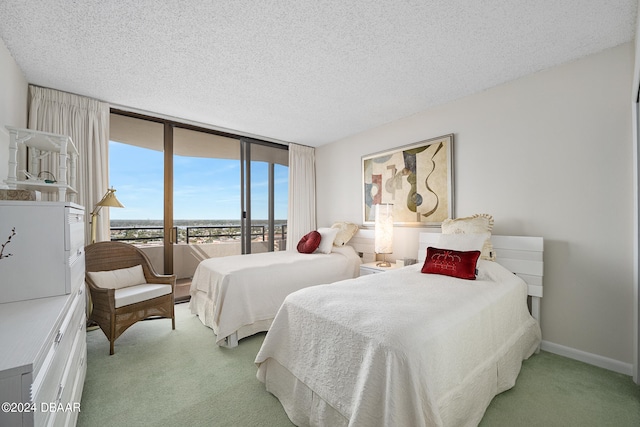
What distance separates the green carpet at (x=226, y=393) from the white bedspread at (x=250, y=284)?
0.29m

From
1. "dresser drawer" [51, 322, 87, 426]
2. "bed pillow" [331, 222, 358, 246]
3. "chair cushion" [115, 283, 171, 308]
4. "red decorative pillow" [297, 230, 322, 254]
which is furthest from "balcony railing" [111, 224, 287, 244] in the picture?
"dresser drawer" [51, 322, 87, 426]

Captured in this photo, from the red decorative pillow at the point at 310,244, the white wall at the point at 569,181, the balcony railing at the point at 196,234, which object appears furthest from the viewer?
the balcony railing at the point at 196,234

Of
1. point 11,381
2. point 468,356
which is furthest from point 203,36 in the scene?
point 468,356

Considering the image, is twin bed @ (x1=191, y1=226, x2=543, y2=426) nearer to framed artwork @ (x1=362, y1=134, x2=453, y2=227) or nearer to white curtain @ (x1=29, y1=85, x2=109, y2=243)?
framed artwork @ (x1=362, y1=134, x2=453, y2=227)

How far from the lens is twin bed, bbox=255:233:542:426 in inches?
47.8

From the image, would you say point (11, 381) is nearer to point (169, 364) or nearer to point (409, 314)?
point (409, 314)

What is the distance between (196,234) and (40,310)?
177 inches

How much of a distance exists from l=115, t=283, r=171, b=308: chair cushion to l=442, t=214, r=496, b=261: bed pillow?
9.75 feet

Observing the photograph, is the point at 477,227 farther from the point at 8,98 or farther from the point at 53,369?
the point at 8,98

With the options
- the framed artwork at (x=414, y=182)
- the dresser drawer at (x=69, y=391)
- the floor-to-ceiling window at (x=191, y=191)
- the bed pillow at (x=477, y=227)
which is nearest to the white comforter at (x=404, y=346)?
the bed pillow at (x=477, y=227)

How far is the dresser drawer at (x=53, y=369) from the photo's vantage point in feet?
2.78

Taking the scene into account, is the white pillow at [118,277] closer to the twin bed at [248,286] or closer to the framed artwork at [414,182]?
the twin bed at [248,286]

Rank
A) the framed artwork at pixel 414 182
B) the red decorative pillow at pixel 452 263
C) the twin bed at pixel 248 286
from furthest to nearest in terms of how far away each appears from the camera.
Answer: the framed artwork at pixel 414 182, the twin bed at pixel 248 286, the red decorative pillow at pixel 452 263

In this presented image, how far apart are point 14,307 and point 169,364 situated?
1315 millimetres
